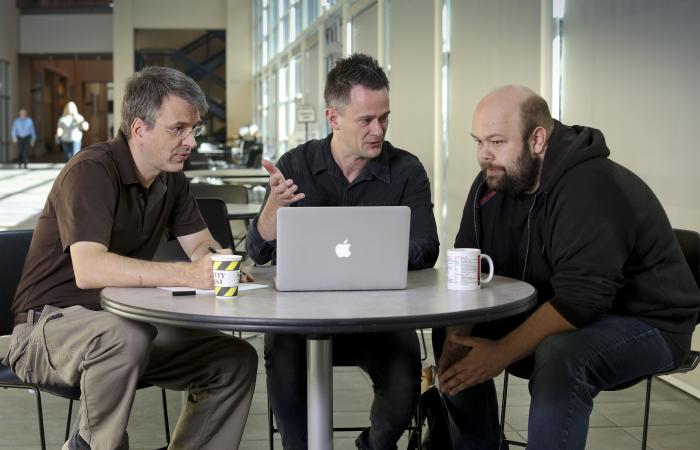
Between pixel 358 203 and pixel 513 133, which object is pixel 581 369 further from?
pixel 358 203

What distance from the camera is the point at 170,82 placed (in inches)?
103

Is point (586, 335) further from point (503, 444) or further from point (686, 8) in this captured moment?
point (686, 8)

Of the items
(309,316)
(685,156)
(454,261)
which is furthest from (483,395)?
(685,156)

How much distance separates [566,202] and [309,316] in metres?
0.84

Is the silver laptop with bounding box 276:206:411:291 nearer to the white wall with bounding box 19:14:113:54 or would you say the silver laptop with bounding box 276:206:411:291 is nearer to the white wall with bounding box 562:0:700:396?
the white wall with bounding box 562:0:700:396

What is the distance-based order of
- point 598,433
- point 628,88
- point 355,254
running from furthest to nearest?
point 628,88
point 598,433
point 355,254

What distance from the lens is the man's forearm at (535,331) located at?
7.62 ft

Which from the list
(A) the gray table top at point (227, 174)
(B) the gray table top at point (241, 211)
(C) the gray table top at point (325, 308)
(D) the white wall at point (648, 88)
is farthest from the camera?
(A) the gray table top at point (227, 174)

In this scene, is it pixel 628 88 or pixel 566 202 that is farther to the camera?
pixel 628 88

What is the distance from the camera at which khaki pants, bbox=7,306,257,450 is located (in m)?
2.25

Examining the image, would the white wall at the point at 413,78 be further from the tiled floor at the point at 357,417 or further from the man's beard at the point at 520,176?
the man's beard at the point at 520,176

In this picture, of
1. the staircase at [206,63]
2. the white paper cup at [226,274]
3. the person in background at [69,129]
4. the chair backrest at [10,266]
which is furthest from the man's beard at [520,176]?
the staircase at [206,63]

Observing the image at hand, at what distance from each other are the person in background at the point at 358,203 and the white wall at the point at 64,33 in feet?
92.0

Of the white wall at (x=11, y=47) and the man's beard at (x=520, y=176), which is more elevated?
the white wall at (x=11, y=47)
